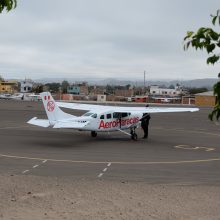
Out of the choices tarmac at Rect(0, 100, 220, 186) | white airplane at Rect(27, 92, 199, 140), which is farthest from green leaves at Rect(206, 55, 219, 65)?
white airplane at Rect(27, 92, 199, 140)

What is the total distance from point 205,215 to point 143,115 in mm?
20210

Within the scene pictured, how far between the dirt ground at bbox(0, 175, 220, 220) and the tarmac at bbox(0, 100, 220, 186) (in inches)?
58.1

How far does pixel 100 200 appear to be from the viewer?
12211 millimetres

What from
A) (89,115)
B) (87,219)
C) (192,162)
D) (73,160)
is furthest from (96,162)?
(87,219)

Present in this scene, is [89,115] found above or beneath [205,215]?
above

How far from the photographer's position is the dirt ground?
10695 mm

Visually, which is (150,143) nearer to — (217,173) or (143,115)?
(143,115)

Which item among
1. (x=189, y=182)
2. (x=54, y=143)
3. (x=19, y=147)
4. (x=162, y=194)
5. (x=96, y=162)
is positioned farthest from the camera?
(x=54, y=143)

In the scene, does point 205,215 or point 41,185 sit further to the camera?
point 41,185

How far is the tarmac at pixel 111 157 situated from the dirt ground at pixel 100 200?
4.84 feet

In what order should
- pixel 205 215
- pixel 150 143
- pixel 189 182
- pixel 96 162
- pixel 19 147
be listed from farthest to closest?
pixel 150 143
pixel 19 147
pixel 96 162
pixel 189 182
pixel 205 215

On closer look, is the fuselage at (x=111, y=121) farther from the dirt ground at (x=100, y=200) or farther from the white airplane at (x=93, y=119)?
the dirt ground at (x=100, y=200)

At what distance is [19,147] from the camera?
79.8ft

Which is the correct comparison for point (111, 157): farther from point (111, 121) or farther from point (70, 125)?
point (111, 121)
